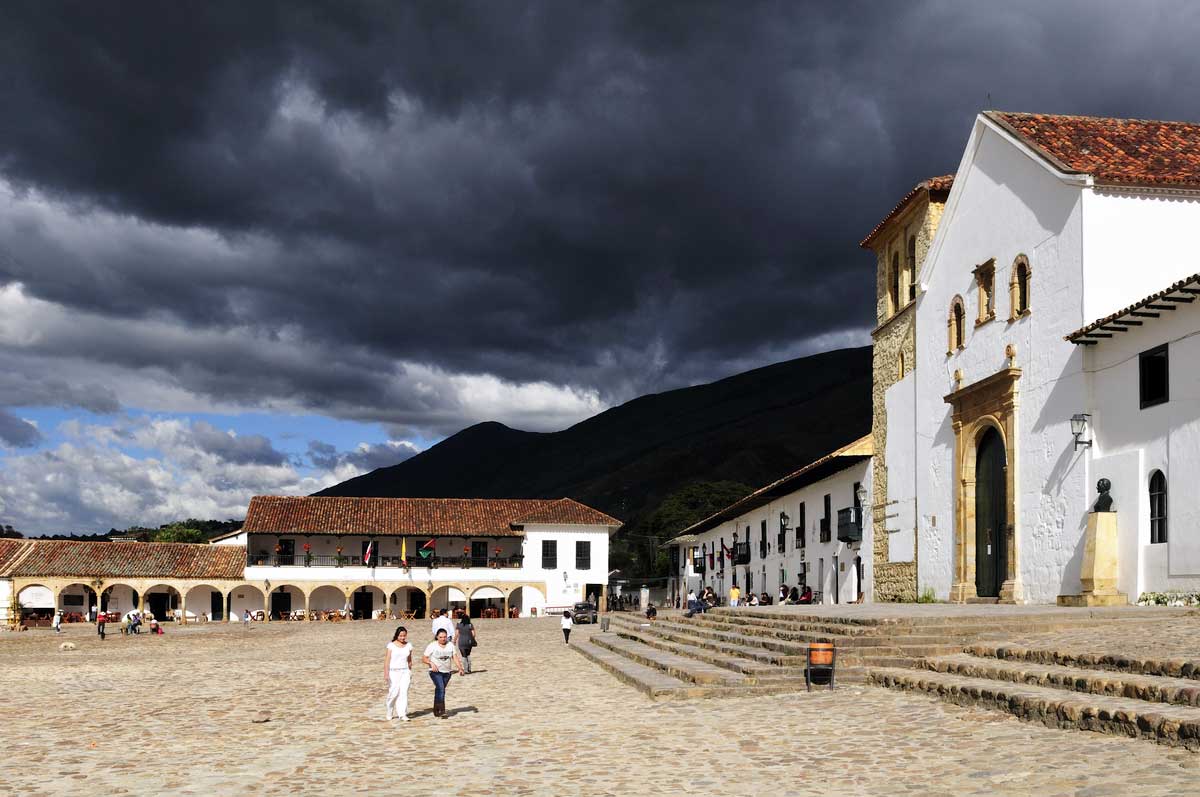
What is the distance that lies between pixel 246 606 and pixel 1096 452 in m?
46.6

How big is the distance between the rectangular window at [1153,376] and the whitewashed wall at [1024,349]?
1.65 meters

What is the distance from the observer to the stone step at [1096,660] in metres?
10.3

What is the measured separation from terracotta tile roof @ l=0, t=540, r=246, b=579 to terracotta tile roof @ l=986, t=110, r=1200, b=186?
144 ft

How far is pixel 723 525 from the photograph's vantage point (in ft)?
175

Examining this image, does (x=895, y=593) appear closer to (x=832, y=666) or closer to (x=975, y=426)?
(x=975, y=426)

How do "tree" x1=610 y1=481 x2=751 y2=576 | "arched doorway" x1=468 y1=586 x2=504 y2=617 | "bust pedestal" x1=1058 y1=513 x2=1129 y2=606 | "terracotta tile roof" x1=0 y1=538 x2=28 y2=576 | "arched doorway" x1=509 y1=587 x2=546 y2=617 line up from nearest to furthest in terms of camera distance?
1. "bust pedestal" x1=1058 y1=513 x2=1129 y2=606
2. "terracotta tile roof" x1=0 y1=538 x2=28 y2=576
3. "arched doorway" x1=468 y1=586 x2=504 y2=617
4. "arched doorway" x1=509 y1=587 x2=546 y2=617
5. "tree" x1=610 y1=481 x2=751 y2=576

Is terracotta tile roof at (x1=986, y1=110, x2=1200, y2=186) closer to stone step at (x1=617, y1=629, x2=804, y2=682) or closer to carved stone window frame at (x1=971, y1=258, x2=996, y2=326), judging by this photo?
carved stone window frame at (x1=971, y1=258, x2=996, y2=326)

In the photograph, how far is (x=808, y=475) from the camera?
3694 centimetres

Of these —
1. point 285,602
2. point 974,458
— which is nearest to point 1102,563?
point 974,458

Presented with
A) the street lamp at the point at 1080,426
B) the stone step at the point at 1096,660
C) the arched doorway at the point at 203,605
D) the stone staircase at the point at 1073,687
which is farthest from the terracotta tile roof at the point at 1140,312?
the arched doorway at the point at 203,605

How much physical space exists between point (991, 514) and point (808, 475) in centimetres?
1318

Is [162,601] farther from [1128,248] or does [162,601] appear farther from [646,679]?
[1128,248]

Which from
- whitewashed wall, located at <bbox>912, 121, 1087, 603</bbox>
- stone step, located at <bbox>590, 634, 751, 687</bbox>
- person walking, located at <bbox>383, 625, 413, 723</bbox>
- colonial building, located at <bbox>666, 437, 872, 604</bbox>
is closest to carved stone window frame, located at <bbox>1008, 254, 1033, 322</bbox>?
whitewashed wall, located at <bbox>912, 121, 1087, 603</bbox>

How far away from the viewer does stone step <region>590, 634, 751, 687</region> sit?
14602 millimetres
